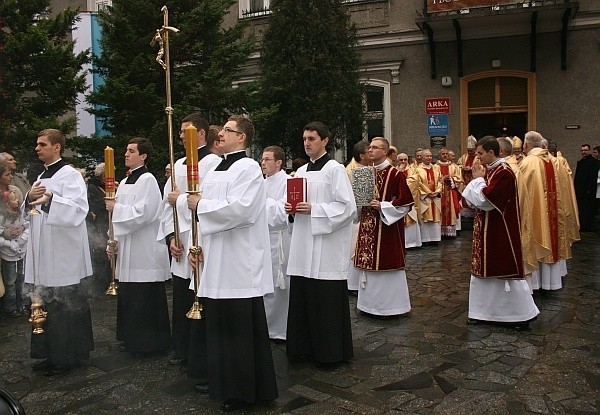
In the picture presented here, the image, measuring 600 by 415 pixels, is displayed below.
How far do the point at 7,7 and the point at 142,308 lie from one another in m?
5.76

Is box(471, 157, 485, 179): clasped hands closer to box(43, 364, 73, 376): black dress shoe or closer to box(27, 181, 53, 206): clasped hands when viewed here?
box(27, 181, 53, 206): clasped hands

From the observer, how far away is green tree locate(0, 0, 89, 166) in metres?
9.05

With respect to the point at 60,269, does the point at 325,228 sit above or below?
above

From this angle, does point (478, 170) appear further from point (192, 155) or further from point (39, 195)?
point (39, 195)

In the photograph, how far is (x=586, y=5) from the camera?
14.3 meters

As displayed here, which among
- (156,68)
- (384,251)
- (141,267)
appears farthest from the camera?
(156,68)

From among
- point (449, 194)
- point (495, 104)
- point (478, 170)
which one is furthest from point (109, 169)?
point (495, 104)

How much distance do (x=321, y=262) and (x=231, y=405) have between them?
1.47 metres

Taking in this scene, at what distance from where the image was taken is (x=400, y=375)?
5.04 meters

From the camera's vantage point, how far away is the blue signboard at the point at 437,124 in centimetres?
1509

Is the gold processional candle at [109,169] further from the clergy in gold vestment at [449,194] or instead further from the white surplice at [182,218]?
the clergy in gold vestment at [449,194]

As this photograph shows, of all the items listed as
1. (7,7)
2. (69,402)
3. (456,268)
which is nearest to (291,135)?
(456,268)

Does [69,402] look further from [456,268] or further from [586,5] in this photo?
[586,5]

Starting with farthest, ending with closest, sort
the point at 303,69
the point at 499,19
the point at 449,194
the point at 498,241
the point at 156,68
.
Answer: the point at 499,19
the point at 449,194
the point at 303,69
the point at 156,68
the point at 498,241
